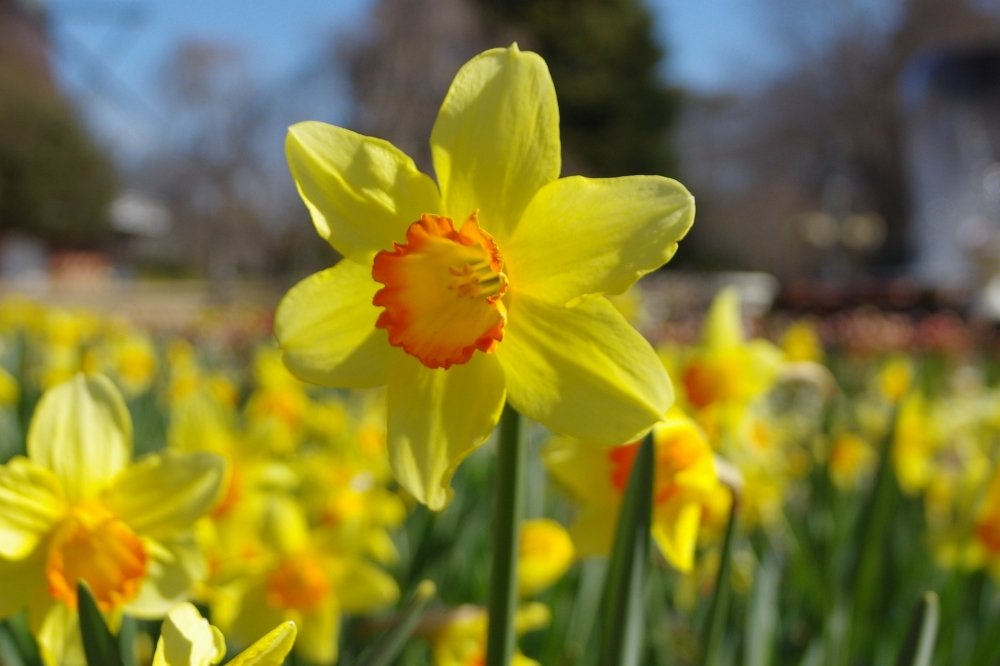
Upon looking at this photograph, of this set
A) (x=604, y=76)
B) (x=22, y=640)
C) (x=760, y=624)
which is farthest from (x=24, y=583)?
(x=604, y=76)

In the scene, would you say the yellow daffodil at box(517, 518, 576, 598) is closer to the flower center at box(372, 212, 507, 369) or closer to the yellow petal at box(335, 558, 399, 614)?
the yellow petal at box(335, 558, 399, 614)

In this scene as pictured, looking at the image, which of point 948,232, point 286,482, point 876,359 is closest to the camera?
point 286,482

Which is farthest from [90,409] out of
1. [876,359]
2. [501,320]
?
[876,359]

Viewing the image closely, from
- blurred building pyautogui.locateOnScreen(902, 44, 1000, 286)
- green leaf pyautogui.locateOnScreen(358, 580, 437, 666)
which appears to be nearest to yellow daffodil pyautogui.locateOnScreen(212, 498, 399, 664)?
green leaf pyautogui.locateOnScreen(358, 580, 437, 666)

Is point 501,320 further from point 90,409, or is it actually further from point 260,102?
point 260,102

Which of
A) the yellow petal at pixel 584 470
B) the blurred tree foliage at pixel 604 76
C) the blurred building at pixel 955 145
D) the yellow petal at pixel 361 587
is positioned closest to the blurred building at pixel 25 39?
the blurred tree foliage at pixel 604 76

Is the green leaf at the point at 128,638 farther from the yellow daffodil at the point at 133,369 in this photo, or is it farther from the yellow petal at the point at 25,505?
the yellow daffodil at the point at 133,369
